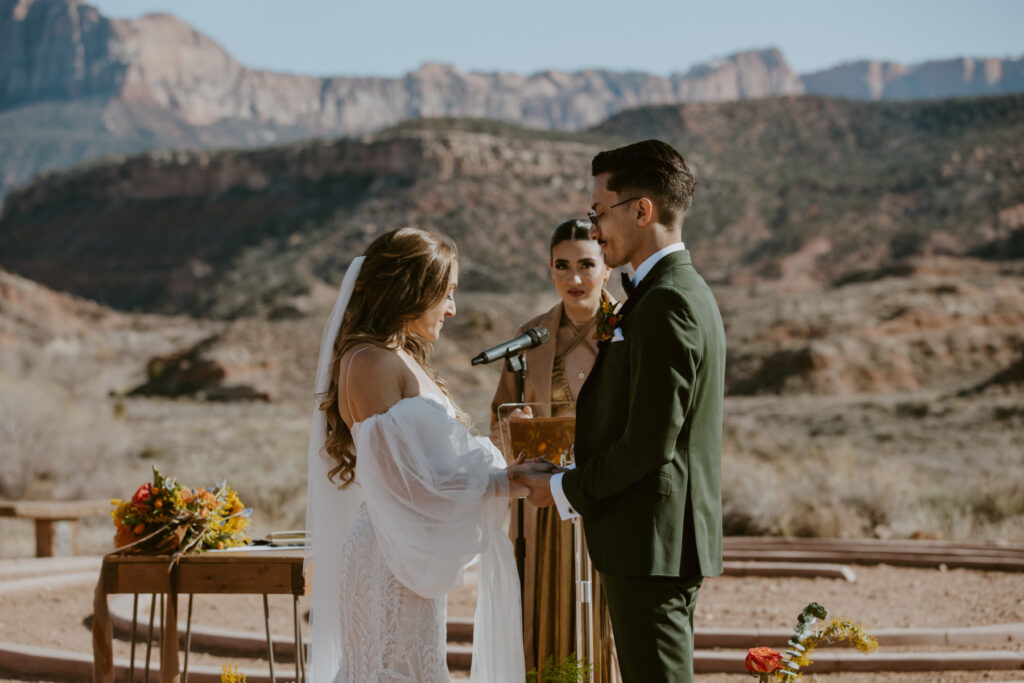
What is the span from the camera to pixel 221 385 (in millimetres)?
38750

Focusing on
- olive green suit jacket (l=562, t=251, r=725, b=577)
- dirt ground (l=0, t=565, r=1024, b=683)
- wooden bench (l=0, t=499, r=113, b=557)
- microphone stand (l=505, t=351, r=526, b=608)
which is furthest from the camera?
wooden bench (l=0, t=499, r=113, b=557)

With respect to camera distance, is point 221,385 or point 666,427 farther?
point 221,385

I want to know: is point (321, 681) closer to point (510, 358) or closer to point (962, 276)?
point (510, 358)

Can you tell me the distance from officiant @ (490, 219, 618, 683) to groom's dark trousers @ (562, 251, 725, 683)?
1011mm

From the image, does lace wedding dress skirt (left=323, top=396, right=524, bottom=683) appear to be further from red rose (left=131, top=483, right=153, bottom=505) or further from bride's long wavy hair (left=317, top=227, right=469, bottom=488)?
red rose (left=131, top=483, right=153, bottom=505)

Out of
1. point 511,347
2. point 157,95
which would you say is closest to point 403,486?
point 511,347

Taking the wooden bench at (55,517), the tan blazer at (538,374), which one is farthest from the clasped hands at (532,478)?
the wooden bench at (55,517)

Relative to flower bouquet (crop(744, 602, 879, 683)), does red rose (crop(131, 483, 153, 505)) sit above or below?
above

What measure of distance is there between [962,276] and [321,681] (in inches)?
1633

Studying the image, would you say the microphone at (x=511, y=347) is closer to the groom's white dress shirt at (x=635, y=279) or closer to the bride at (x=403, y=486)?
the bride at (x=403, y=486)

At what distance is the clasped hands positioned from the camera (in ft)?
11.3

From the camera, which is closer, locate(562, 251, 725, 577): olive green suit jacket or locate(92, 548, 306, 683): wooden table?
locate(562, 251, 725, 577): olive green suit jacket

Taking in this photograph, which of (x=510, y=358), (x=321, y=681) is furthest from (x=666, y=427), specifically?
(x=321, y=681)

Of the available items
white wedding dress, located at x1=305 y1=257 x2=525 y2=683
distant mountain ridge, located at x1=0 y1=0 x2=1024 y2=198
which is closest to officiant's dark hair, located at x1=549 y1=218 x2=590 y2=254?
white wedding dress, located at x1=305 y1=257 x2=525 y2=683
